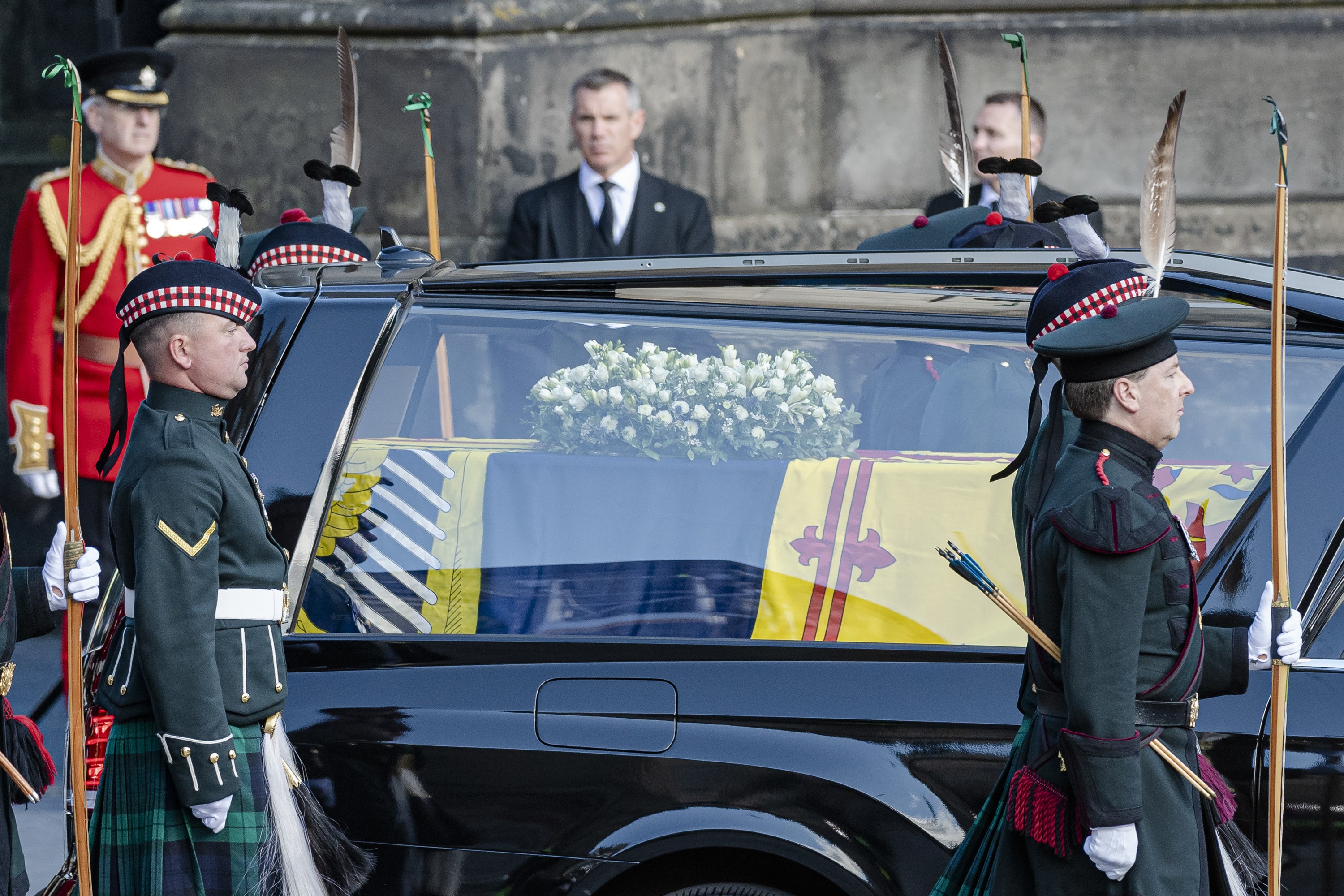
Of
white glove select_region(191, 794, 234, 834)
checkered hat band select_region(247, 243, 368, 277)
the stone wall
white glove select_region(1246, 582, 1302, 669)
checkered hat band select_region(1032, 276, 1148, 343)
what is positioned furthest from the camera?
the stone wall

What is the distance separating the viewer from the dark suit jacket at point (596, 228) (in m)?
6.53

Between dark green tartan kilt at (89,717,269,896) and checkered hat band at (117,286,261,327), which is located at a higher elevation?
checkered hat band at (117,286,261,327)

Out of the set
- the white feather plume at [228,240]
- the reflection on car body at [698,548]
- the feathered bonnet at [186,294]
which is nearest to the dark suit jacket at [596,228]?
the white feather plume at [228,240]

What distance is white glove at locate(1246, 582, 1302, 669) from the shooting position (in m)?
2.77

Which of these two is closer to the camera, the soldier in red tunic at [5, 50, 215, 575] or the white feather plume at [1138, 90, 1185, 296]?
the white feather plume at [1138, 90, 1185, 296]

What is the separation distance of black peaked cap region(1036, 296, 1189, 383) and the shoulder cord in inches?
161

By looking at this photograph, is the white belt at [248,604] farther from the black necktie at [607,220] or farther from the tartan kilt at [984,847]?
the black necktie at [607,220]

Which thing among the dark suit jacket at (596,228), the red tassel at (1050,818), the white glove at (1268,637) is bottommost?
the red tassel at (1050,818)

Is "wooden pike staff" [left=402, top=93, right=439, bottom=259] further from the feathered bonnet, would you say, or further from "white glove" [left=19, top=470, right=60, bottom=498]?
"white glove" [left=19, top=470, right=60, bottom=498]

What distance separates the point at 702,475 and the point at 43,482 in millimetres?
3234

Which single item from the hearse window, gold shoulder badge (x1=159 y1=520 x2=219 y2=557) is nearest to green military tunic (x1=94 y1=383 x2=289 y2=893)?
gold shoulder badge (x1=159 y1=520 x2=219 y2=557)

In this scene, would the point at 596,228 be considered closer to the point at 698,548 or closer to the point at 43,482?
the point at 43,482

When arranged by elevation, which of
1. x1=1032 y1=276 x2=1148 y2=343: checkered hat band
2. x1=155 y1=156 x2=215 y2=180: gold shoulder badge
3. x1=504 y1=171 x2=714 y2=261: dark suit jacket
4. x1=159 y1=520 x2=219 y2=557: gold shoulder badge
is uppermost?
x1=155 y1=156 x2=215 y2=180: gold shoulder badge

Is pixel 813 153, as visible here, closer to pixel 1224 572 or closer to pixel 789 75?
pixel 789 75
